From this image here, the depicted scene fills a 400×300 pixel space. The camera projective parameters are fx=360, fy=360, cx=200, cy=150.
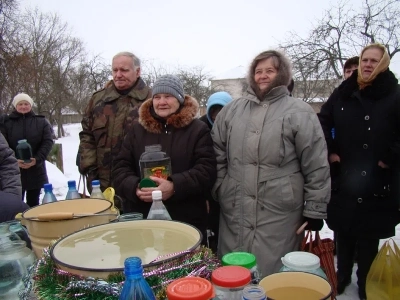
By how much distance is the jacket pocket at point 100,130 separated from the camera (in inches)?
122

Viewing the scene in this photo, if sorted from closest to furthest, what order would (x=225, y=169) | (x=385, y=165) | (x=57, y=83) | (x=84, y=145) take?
(x=225, y=169)
(x=385, y=165)
(x=84, y=145)
(x=57, y=83)

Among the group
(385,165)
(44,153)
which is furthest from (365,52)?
(44,153)

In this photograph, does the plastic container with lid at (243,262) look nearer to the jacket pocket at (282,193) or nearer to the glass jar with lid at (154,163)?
the glass jar with lid at (154,163)

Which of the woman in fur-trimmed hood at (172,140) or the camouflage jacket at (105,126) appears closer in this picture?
the woman in fur-trimmed hood at (172,140)

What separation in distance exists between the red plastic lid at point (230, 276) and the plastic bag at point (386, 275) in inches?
81.7

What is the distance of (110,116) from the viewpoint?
10.2 ft

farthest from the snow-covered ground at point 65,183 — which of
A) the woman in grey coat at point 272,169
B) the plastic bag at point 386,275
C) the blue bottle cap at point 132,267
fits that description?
the blue bottle cap at point 132,267

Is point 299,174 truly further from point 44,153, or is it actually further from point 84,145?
point 44,153

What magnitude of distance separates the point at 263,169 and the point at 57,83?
23.8 metres

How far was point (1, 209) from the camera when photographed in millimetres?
1669

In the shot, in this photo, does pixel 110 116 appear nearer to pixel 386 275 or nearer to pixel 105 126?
pixel 105 126

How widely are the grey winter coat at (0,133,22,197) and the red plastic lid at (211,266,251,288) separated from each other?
5.23 ft

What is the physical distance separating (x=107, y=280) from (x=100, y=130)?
2.40 meters

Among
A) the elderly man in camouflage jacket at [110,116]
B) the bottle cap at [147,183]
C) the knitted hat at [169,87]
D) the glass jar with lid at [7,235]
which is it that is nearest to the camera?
the glass jar with lid at [7,235]
